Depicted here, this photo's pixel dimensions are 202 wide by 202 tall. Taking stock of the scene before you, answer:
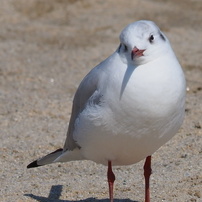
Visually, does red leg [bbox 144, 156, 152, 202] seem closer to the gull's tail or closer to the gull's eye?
the gull's tail

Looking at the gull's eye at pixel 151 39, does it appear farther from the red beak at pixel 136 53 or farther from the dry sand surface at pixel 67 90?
the dry sand surface at pixel 67 90

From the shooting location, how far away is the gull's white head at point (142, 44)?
433cm

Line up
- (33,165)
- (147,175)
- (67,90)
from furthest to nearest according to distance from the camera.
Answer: (67,90)
(33,165)
(147,175)

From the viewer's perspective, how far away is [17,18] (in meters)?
11.1

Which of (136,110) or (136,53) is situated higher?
(136,53)

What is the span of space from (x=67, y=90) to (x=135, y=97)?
3895 mm

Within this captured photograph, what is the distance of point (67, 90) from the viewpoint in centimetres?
816

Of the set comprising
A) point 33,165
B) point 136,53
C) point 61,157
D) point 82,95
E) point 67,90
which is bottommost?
point 67,90

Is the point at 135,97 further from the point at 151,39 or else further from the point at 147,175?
the point at 147,175

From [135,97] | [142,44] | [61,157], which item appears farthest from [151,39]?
[61,157]

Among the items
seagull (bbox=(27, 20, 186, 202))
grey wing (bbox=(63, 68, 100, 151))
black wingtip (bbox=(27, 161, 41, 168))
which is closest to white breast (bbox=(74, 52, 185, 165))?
seagull (bbox=(27, 20, 186, 202))

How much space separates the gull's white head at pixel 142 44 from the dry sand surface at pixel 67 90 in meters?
1.32

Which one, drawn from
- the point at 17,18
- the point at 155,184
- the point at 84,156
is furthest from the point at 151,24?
the point at 17,18

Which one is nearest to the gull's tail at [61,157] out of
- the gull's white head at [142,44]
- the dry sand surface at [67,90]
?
the dry sand surface at [67,90]
